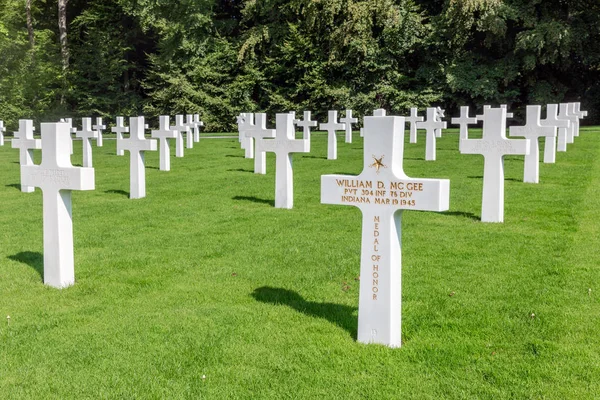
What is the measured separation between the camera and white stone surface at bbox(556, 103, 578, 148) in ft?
54.4

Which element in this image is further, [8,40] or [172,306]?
[8,40]

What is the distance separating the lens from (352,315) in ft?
15.8

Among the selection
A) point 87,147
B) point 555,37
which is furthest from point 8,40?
point 555,37

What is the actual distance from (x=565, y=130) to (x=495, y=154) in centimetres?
958

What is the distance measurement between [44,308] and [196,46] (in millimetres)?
31040

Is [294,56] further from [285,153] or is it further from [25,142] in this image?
[285,153]

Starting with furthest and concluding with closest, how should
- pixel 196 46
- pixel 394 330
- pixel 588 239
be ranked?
pixel 196 46
pixel 588 239
pixel 394 330

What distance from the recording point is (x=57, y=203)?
557cm

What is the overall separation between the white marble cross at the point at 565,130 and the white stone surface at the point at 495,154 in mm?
8704

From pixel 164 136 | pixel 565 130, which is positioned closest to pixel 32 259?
pixel 164 136

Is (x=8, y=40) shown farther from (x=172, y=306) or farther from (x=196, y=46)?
(x=172, y=306)

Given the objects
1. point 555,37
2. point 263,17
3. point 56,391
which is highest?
point 263,17

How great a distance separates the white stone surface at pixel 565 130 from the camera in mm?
16578

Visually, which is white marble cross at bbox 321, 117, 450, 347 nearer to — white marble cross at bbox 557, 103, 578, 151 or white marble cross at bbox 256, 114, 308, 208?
white marble cross at bbox 256, 114, 308, 208
